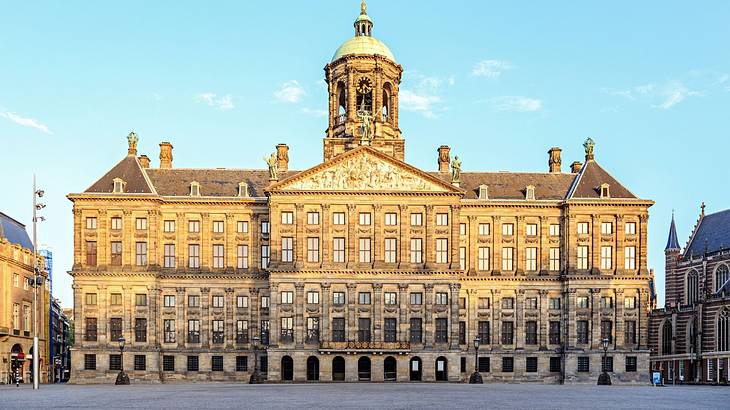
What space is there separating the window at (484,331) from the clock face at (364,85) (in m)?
25.6

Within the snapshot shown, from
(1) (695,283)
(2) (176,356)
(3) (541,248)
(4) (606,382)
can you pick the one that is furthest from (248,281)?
(1) (695,283)

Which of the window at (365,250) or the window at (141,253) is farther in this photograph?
the window at (141,253)

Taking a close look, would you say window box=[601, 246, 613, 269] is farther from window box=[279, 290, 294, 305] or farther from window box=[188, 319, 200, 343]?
window box=[188, 319, 200, 343]

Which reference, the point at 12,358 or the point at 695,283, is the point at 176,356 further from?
the point at 695,283

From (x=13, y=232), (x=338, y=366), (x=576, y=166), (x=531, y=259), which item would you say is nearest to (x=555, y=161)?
(x=576, y=166)

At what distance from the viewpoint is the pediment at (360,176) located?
76750 millimetres

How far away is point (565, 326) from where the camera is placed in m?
79.6

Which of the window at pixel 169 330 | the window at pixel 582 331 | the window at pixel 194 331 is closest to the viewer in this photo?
the window at pixel 169 330

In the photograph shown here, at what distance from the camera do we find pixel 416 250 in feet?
253

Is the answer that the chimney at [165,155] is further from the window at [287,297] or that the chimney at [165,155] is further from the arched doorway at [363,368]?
the arched doorway at [363,368]

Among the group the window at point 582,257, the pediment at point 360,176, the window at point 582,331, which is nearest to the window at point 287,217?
the pediment at point 360,176

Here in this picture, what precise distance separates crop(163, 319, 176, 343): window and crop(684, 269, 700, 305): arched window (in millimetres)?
56929

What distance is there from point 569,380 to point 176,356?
3699cm

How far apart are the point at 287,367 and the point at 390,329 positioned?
10028mm
